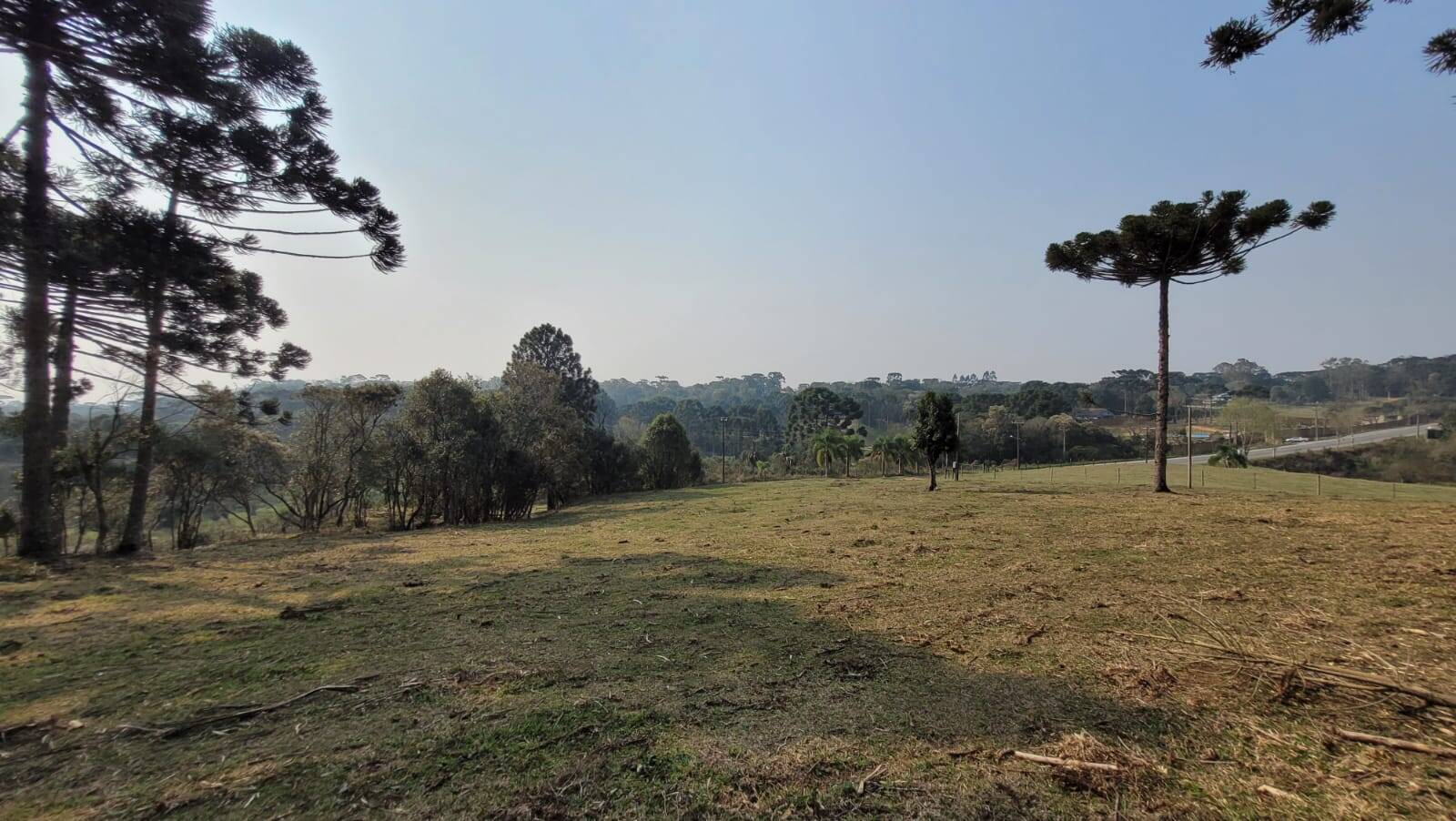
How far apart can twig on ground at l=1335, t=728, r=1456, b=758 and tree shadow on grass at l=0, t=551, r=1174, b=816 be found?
2.31ft

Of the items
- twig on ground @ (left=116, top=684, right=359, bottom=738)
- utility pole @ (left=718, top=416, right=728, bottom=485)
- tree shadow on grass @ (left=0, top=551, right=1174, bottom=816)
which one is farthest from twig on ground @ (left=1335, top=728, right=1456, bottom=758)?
utility pole @ (left=718, top=416, right=728, bottom=485)

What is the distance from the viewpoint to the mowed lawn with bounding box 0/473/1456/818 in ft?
7.65

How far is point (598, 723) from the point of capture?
118 inches

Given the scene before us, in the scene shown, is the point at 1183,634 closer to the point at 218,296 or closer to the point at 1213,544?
the point at 1213,544

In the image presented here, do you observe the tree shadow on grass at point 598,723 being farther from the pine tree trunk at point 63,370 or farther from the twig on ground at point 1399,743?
the pine tree trunk at point 63,370

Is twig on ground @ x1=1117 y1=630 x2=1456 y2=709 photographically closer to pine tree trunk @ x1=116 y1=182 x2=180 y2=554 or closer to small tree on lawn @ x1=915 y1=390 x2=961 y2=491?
pine tree trunk @ x1=116 y1=182 x2=180 y2=554

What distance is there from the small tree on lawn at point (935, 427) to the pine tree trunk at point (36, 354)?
21.7 metres

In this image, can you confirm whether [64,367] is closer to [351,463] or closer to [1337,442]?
[351,463]

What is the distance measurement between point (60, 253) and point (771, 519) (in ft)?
41.7

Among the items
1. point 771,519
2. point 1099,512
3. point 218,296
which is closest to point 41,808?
point 218,296

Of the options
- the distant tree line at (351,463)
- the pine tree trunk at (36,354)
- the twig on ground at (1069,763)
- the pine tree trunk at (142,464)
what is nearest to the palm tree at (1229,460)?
the distant tree line at (351,463)

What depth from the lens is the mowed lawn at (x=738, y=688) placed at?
7.65ft

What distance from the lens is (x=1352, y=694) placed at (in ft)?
9.76

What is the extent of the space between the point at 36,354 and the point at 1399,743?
1470 centimetres
